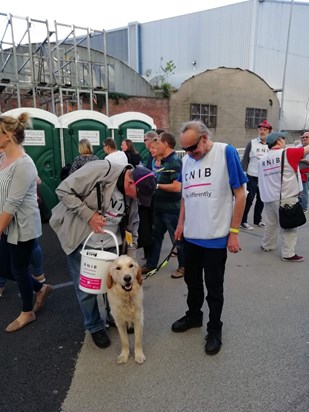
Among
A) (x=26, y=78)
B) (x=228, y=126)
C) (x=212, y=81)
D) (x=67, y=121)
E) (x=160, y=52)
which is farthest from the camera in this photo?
(x=160, y=52)

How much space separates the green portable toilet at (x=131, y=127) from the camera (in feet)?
24.3

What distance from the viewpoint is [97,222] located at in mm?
2385

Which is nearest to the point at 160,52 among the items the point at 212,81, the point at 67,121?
the point at 212,81

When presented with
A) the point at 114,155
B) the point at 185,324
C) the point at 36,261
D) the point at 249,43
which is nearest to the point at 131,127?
the point at 114,155

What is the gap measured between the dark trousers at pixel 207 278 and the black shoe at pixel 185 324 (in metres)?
0.04

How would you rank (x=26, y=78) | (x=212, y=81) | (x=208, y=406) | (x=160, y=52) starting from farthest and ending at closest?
(x=160, y=52) < (x=212, y=81) < (x=26, y=78) < (x=208, y=406)

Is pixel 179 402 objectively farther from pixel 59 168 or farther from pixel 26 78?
pixel 26 78

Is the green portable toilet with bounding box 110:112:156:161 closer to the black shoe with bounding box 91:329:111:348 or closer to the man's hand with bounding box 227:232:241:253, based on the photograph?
the black shoe with bounding box 91:329:111:348

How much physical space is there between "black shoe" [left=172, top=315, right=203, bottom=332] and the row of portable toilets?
4.08m

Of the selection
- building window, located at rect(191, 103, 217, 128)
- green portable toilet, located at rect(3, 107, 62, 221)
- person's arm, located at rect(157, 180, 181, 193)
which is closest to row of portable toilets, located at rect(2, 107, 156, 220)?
green portable toilet, located at rect(3, 107, 62, 221)

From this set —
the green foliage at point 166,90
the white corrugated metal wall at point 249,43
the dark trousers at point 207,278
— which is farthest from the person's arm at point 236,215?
the white corrugated metal wall at point 249,43

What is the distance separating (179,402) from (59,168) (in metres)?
5.65

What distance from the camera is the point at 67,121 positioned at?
671cm

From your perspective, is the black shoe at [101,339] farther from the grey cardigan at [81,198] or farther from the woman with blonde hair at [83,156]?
the woman with blonde hair at [83,156]
